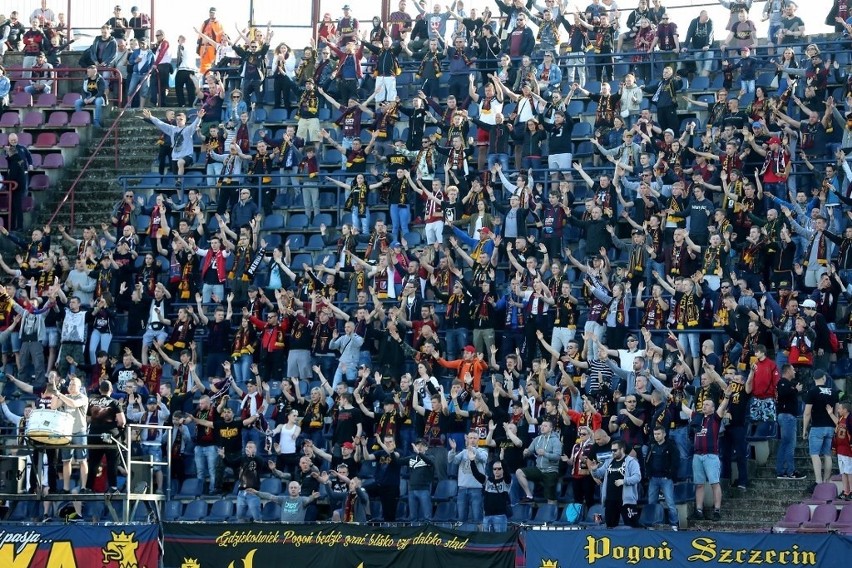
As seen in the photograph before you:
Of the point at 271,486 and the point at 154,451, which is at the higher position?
the point at 154,451

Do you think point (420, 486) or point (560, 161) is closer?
point (420, 486)

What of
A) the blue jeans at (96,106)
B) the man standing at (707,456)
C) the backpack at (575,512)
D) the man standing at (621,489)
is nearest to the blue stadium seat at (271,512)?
the backpack at (575,512)

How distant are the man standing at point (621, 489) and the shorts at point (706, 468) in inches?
37.6

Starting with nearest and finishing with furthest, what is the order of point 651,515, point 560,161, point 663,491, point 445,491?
point 651,515
point 663,491
point 445,491
point 560,161

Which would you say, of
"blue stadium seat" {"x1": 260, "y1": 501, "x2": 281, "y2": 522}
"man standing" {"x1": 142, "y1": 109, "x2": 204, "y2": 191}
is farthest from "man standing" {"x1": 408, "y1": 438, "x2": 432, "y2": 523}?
"man standing" {"x1": 142, "y1": 109, "x2": 204, "y2": 191}

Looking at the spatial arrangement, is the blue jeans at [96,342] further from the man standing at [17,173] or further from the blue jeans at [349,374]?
the man standing at [17,173]

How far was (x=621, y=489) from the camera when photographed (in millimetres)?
25000

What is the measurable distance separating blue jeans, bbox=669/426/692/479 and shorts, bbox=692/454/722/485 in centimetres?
28

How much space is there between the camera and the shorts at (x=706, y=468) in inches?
997

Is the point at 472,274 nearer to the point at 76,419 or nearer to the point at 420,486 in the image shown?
the point at 420,486

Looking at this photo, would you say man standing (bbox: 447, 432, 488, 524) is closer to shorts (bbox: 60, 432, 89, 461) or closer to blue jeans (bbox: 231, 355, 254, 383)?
blue jeans (bbox: 231, 355, 254, 383)

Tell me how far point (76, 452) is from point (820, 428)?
11824mm

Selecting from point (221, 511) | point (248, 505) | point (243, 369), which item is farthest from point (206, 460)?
point (243, 369)

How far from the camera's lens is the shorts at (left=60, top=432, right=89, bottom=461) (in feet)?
82.9
